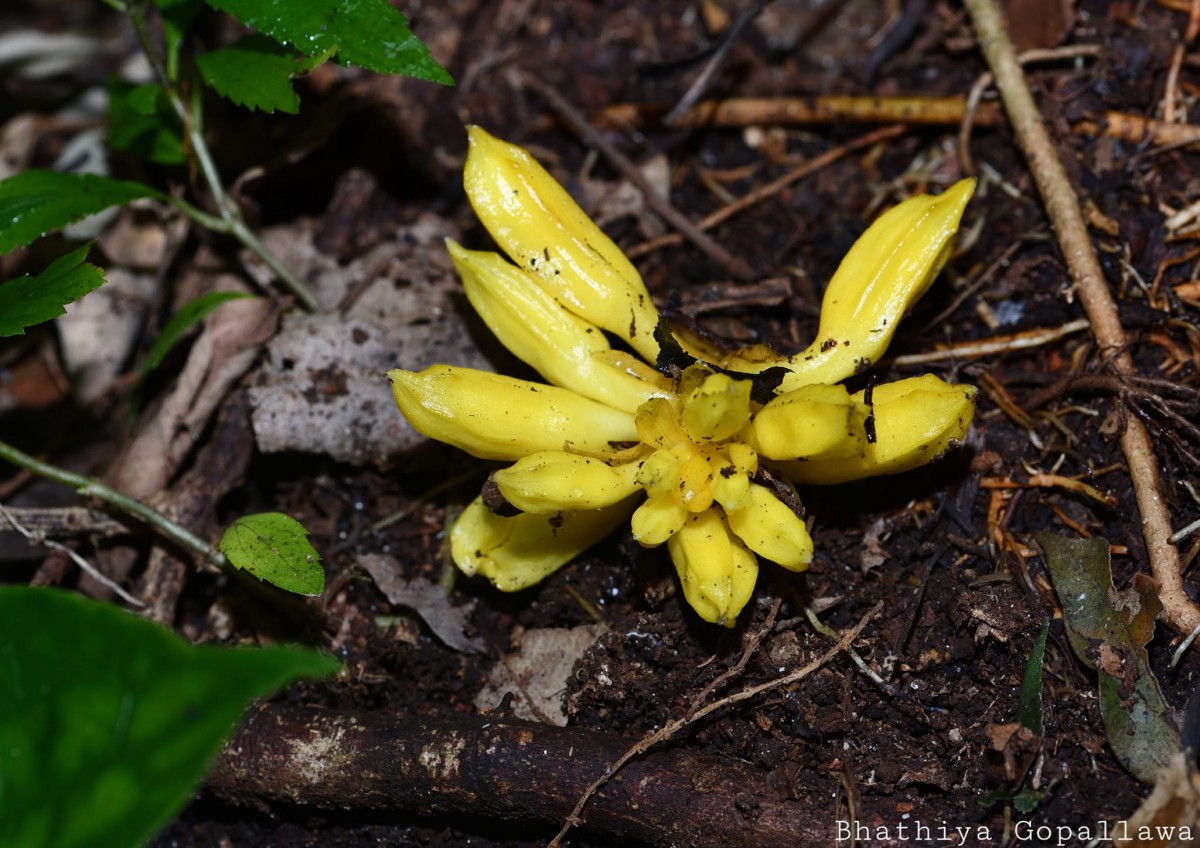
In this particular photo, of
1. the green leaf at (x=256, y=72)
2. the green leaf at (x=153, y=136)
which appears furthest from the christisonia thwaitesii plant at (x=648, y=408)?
the green leaf at (x=153, y=136)

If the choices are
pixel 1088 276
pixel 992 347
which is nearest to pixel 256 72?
pixel 992 347

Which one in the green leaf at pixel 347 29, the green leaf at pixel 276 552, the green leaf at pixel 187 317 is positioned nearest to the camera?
the green leaf at pixel 276 552

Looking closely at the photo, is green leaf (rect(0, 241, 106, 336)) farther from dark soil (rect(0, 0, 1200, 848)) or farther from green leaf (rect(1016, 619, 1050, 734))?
green leaf (rect(1016, 619, 1050, 734))

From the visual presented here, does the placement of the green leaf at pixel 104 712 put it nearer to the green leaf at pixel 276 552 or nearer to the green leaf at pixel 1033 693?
the green leaf at pixel 276 552

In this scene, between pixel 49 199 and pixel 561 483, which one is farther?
pixel 49 199

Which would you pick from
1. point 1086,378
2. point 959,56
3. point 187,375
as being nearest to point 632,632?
point 1086,378

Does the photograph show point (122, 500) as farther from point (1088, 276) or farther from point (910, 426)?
point (1088, 276)
